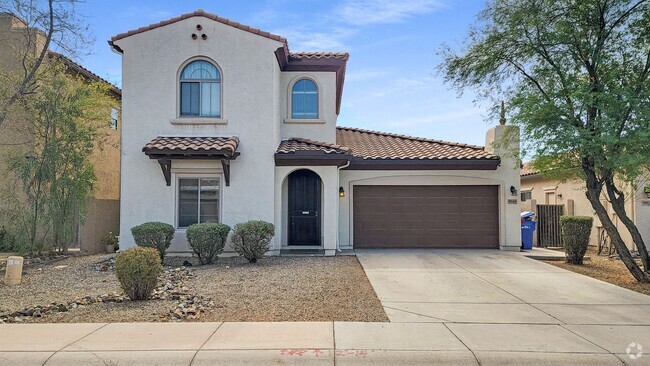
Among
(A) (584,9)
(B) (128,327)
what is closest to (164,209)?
(B) (128,327)

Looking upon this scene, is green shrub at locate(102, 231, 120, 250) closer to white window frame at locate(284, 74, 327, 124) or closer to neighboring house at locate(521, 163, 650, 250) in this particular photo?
white window frame at locate(284, 74, 327, 124)

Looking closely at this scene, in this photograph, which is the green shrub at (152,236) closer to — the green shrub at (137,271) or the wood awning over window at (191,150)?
the wood awning over window at (191,150)

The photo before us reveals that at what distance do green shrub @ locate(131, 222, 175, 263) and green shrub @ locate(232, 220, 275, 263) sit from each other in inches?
70.6

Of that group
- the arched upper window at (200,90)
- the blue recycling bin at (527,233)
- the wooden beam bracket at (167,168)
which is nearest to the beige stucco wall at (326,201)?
the arched upper window at (200,90)

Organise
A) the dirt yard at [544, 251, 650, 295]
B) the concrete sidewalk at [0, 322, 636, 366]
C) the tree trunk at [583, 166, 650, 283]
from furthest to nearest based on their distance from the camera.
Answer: the tree trunk at [583, 166, 650, 283], the dirt yard at [544, 251, 650, 295], the concrete sidewalk at [0, 322, 636, 366]

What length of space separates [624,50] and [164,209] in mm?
12046

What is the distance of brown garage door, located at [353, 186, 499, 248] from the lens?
1623cm

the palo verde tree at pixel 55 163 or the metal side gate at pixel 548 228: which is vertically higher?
the palo verde tree at pixel 55 163

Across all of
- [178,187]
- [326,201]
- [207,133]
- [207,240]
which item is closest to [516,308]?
[326,201]

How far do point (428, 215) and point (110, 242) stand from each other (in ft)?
33.8

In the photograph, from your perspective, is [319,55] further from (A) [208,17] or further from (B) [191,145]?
(B) [191,145]

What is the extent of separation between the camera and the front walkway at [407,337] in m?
5.62

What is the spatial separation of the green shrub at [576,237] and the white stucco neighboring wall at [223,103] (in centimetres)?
829

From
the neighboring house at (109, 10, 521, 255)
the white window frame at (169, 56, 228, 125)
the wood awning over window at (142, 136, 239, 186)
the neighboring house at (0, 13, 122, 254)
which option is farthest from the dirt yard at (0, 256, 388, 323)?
the white window frame at (169, 56, 228, 125)
